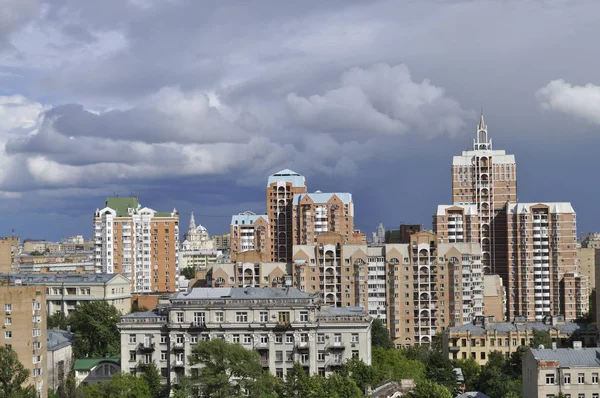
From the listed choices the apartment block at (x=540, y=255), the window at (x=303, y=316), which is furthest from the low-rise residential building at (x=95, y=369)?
the apartment block at (x=540, y=255)

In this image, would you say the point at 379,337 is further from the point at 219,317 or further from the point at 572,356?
the point at 572,356

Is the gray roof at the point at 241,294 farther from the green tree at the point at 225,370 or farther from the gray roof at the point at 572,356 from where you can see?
the gray roof at the point at 572,356

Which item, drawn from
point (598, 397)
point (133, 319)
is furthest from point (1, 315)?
point (598, 397)

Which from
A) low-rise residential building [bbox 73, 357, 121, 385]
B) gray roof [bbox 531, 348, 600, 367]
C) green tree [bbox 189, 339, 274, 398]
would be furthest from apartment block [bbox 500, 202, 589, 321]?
green tree [bbox 189, 339, 274, 398]

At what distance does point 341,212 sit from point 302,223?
27.1ft

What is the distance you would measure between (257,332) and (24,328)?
22.6m

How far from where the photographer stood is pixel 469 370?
391ft

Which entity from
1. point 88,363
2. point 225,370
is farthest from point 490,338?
point 88,363

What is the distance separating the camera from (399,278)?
153 metres

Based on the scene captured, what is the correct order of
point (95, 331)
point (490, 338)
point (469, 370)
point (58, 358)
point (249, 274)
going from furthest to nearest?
point (249, 274) → point (490, 338) → point (95, 331) → point (469, 370) → point (58, 358)

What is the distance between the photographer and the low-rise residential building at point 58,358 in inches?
4056

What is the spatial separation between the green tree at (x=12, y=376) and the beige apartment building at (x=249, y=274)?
73.9 meters

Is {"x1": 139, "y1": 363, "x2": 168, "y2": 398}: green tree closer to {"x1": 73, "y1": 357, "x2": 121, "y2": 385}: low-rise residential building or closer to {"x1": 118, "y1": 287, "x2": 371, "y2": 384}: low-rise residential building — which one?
{"x1": 118, "y1": 287, "x2": 371, "y2": 384}: low-rise residential building

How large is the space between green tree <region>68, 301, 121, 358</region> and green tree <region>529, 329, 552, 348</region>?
51.4 meters
